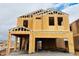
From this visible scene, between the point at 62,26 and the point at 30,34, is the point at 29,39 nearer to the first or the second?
the point at 30,34

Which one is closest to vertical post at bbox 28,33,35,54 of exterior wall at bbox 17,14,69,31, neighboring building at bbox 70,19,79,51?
exterior wall at bbox 17,14,69,31

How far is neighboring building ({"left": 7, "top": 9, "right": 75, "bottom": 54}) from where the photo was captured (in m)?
6.65

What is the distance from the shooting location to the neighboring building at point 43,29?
6648 mm

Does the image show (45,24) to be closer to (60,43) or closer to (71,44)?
(60,43)

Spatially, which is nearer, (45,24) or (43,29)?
(43,29)

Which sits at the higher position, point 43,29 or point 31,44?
point 43,29

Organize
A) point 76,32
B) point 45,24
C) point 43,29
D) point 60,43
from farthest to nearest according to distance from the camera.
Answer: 1. point 60,43
2. point 45,24
3. point 43,29
4. point 76,32

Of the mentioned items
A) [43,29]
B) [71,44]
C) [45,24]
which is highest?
[45,24]

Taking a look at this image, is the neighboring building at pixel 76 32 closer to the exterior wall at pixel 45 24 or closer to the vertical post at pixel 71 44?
the vertical post at pixel 71 44

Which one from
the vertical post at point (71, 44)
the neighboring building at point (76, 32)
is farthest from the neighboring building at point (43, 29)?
the neighboring building at point (76, 32)

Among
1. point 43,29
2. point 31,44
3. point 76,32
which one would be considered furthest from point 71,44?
point 31,44

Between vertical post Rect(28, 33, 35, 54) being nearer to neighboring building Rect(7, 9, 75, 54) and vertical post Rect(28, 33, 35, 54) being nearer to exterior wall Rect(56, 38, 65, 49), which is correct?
neighboring building Rect(7, 9, 75, 54)

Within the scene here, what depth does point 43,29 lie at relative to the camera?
22.9 feet

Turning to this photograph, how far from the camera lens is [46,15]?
7.11 meters
